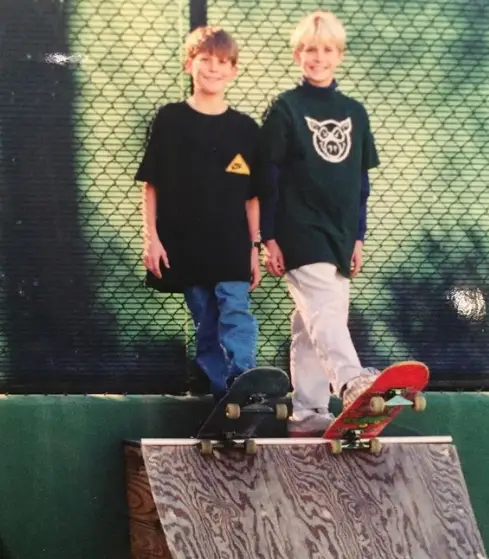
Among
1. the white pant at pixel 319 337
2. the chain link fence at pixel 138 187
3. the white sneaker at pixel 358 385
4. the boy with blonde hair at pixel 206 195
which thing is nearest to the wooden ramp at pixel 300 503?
the white sneaker at pixel 358 385

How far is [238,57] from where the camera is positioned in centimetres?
466

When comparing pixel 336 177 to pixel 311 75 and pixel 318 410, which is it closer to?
→ pixel 311 75

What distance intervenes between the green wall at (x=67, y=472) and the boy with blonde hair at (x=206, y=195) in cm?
49

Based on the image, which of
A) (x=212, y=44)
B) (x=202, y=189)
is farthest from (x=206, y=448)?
(x=212, y=44)

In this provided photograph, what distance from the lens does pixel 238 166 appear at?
4508 millimetres

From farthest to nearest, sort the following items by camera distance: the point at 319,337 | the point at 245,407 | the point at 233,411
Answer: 1. the point at 319,337
2. the point at 245,407
3. the point at 233,411

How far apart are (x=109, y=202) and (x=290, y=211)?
878 millimetres

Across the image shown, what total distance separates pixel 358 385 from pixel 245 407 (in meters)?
0.47

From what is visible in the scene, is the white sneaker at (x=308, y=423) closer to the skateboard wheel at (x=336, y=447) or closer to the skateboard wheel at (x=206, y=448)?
the skateboard wheel at (x=336, y=447)

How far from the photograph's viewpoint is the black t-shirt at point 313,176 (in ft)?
14.6

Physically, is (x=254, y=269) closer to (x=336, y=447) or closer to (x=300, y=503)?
(x=336, y=447)

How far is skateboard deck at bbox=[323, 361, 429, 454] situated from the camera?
3.84 meters

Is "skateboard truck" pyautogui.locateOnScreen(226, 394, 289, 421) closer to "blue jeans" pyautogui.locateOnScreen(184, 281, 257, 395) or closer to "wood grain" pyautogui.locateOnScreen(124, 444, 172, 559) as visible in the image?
"blue jeans" pyautogui.locateOnScreen(184, 281, 257, 395)

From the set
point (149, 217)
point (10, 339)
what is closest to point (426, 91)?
point (149, 217)
